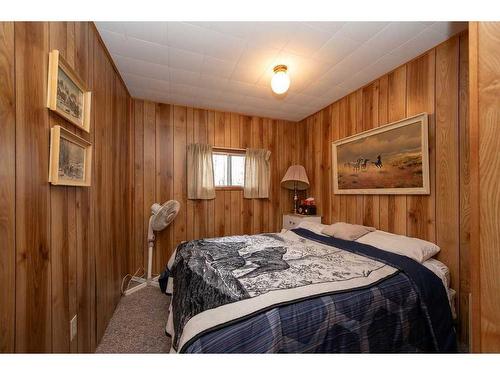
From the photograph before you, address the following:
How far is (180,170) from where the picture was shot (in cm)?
310

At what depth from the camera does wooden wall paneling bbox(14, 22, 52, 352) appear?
2.60 ft

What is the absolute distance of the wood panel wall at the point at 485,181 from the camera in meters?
0.63

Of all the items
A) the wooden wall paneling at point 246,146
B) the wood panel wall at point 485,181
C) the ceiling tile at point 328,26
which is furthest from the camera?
the wooden wall paneling at point 246,146

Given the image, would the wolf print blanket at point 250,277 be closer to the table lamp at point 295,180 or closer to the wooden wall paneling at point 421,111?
the wooden wall paneling at point 421,111

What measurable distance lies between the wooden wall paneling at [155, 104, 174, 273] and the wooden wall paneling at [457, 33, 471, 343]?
317 cm

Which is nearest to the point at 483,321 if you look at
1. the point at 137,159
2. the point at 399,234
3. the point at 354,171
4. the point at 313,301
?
the point at 313,301

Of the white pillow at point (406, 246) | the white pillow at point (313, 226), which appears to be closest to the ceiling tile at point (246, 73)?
the white pillow at point (313, 226)

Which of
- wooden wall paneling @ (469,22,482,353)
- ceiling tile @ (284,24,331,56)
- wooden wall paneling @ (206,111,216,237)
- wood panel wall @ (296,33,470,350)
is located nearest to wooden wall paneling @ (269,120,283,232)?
wooden wall paneling @ (206,111,216,237)

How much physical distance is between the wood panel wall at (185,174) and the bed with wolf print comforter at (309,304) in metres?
1.40

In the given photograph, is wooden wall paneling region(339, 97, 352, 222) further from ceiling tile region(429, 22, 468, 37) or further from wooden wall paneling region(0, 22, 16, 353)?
wooden wall paneling region(0, 22, 16, 353)

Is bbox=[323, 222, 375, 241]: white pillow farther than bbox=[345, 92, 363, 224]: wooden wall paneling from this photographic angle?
No

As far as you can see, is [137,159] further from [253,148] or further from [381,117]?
[381,117]

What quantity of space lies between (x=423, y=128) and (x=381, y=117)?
52 cm

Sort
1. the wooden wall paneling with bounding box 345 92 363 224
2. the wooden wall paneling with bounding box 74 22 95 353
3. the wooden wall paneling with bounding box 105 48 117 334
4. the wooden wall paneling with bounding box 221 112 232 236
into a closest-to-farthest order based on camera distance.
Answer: the wooden wall paneling with bounding box 74 22 95 353 → the wooden wall paneling with bounding box 105 48 117 334 → the wooden wall paneling with bounding box 345 92 363 224 → the wooden wall paneling with bounding box 221 112 232 236
